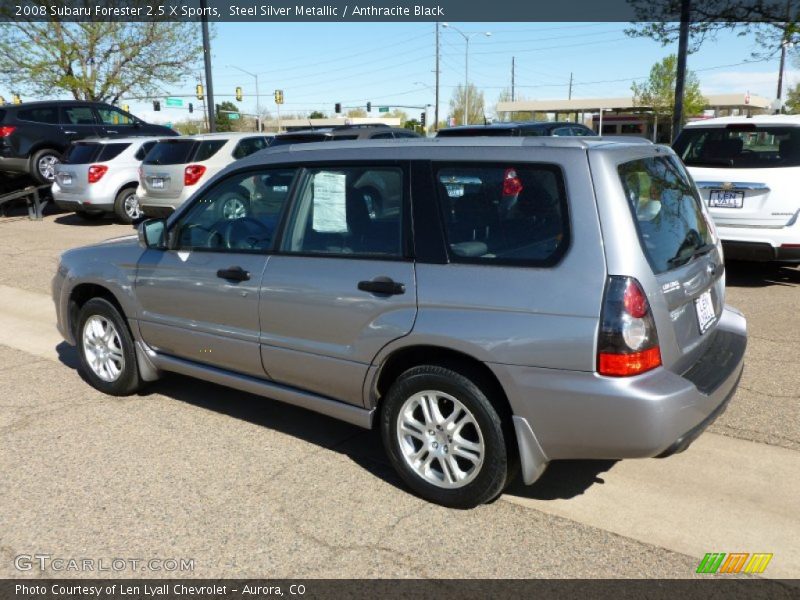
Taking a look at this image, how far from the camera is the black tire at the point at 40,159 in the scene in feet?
51.1

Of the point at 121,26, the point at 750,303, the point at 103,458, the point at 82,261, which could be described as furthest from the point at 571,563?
the point at 121,26

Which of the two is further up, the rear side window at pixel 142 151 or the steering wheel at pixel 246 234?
the rear side window at pixel 142 151

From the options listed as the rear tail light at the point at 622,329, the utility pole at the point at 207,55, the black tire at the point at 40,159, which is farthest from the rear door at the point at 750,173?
the utility pole at the point at 207,55

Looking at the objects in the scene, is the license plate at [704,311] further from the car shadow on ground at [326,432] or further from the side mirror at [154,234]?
the side mirror at [154,234]

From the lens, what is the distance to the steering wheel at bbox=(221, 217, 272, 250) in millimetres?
4273

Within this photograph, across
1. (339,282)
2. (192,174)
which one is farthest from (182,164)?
(339,282)

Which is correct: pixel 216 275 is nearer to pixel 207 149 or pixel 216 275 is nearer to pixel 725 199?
pixel 725 199

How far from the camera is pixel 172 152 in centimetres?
1248

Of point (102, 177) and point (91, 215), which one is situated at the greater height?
point (102, 177)

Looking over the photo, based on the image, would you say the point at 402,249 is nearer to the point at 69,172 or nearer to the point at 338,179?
the point at 338,179

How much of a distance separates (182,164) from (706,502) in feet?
34.6

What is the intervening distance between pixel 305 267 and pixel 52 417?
223 cm

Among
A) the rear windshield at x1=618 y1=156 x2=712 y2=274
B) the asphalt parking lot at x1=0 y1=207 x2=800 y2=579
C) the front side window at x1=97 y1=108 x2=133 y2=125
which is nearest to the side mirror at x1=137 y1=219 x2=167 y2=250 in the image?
the asphalt parking lot at x1=0 y1=207 x2=800 y2=579

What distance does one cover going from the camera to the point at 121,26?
83.0 feet
